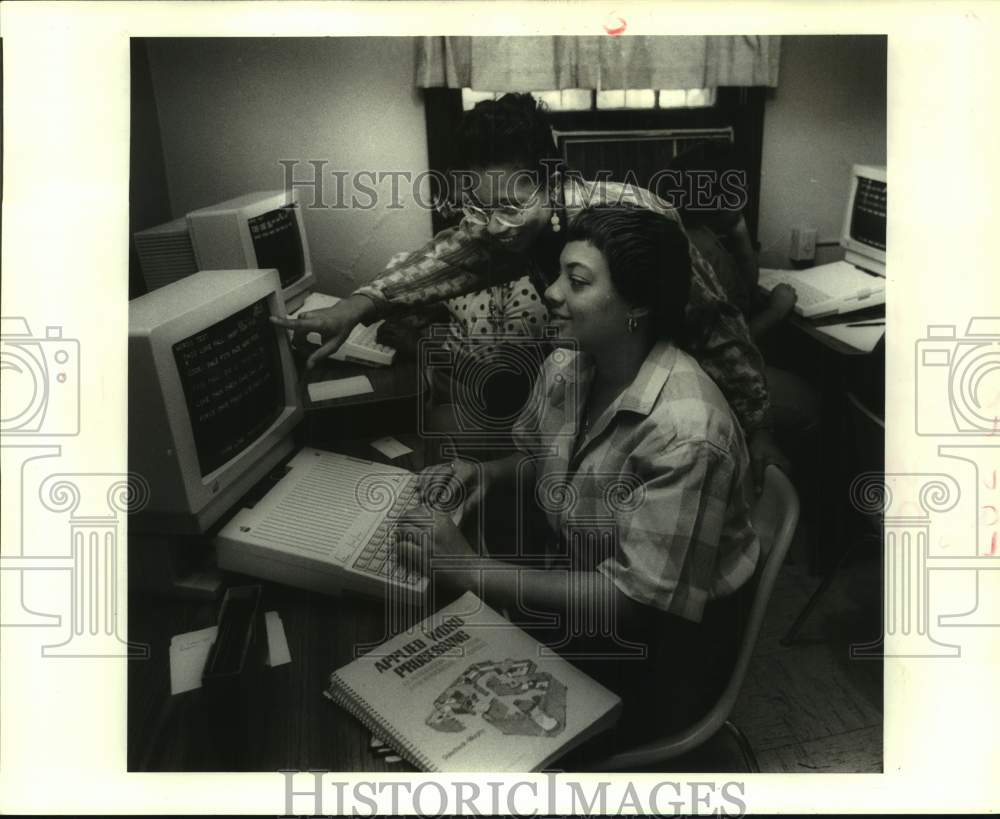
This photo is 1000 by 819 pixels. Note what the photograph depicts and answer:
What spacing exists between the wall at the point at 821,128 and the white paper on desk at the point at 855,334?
0.13 meters

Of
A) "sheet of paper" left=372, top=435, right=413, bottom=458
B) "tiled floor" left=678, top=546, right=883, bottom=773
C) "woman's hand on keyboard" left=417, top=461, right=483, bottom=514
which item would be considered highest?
"sheet of paper" left=372, top=435, right=413, bottom=458

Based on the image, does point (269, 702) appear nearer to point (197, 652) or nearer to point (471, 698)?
point (197, 652)

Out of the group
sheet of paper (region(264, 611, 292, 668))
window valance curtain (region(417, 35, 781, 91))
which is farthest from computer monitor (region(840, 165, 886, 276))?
sheet of paper (region(264, 611, 292, 668))

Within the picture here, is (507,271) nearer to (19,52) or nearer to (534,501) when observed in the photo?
(534,501)

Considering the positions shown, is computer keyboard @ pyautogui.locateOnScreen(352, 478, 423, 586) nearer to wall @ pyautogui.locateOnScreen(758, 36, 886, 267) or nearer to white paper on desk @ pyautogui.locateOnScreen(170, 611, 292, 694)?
white paper on desk @ pyautogui.locateOnScreen(170, 611, 292, 694)

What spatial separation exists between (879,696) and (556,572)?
1.90 ft

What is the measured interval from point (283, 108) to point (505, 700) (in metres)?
0.93

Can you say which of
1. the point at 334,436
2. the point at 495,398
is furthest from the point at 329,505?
the point at 495,398

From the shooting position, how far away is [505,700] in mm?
1061

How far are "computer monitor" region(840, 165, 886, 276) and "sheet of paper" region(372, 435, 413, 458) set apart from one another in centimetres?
78

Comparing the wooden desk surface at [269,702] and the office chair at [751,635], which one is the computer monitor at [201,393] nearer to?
the wooden desk surface at [269,702]

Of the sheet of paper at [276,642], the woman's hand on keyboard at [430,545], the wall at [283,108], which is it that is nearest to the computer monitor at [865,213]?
the wall at [283,108]

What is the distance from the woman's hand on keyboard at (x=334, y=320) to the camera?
1262 mm

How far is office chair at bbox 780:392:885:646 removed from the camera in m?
1.26
